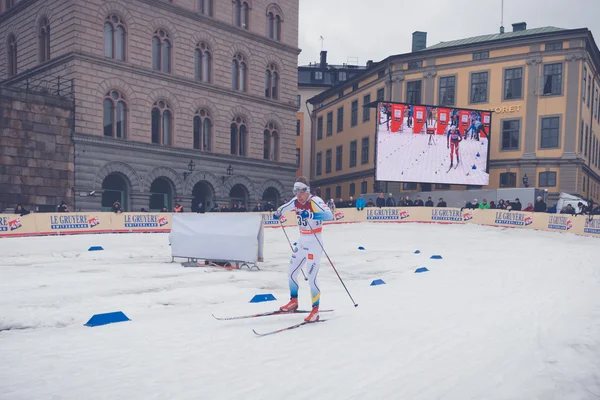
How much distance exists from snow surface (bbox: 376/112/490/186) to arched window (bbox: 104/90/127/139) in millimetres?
16371

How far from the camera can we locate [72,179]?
2812 centimetres

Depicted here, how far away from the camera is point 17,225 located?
832 inches

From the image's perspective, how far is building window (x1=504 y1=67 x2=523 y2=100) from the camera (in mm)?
37747

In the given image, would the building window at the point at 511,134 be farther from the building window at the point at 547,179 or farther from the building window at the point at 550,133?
the building window at the point at 547,179

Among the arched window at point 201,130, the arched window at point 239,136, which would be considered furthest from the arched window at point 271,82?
the arched window at point 201,130

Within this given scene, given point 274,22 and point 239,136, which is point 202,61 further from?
point 274,22

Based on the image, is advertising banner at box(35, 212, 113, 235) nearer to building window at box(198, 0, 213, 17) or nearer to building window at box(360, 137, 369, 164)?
building window at box(198, 0, 213, 17)

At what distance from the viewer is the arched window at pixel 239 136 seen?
37656 mm

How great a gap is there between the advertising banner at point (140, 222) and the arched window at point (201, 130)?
11.1m

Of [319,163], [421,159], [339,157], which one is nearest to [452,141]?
[421,159]

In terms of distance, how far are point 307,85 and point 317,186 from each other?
14848 mm

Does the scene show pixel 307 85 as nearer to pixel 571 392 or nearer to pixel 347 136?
pixel 347 136

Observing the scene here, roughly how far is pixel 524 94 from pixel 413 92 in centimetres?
878

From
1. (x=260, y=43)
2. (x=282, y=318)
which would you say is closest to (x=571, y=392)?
(x=282, y=318)
